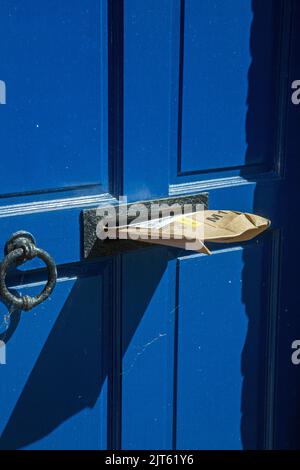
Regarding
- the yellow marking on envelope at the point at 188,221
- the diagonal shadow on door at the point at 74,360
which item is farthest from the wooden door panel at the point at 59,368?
the yellow marking on envelope at the point at 188,221

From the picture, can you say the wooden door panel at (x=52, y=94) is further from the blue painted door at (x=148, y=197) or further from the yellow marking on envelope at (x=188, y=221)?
the yellow marking on envelope at (x=188, y=221)

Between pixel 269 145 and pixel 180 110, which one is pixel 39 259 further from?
pixel 269 145

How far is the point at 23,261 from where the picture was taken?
158cm

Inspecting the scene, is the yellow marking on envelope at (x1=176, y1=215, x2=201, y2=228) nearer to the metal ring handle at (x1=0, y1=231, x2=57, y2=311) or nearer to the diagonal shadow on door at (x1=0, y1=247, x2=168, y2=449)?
the diagonal shadow on door at (x1=0, y1=247, x2=168, y2=449)

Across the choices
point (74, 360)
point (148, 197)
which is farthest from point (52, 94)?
point (74, 360)

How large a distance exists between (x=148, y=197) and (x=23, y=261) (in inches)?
11.2

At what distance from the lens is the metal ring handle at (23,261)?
1527 mm

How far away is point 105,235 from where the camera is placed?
1.66m

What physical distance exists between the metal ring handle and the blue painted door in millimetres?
27

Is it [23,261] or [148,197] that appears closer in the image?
[23,261]

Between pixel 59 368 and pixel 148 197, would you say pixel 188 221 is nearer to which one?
pixel 148 197

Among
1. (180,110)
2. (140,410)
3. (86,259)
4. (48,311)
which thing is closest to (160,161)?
(180,110)

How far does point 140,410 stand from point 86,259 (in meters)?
0.36

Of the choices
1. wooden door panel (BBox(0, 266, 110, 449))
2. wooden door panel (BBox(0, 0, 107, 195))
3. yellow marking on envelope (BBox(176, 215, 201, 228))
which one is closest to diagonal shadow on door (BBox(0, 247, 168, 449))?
wooden door panel (BBox(0, 266, 110, 449))
